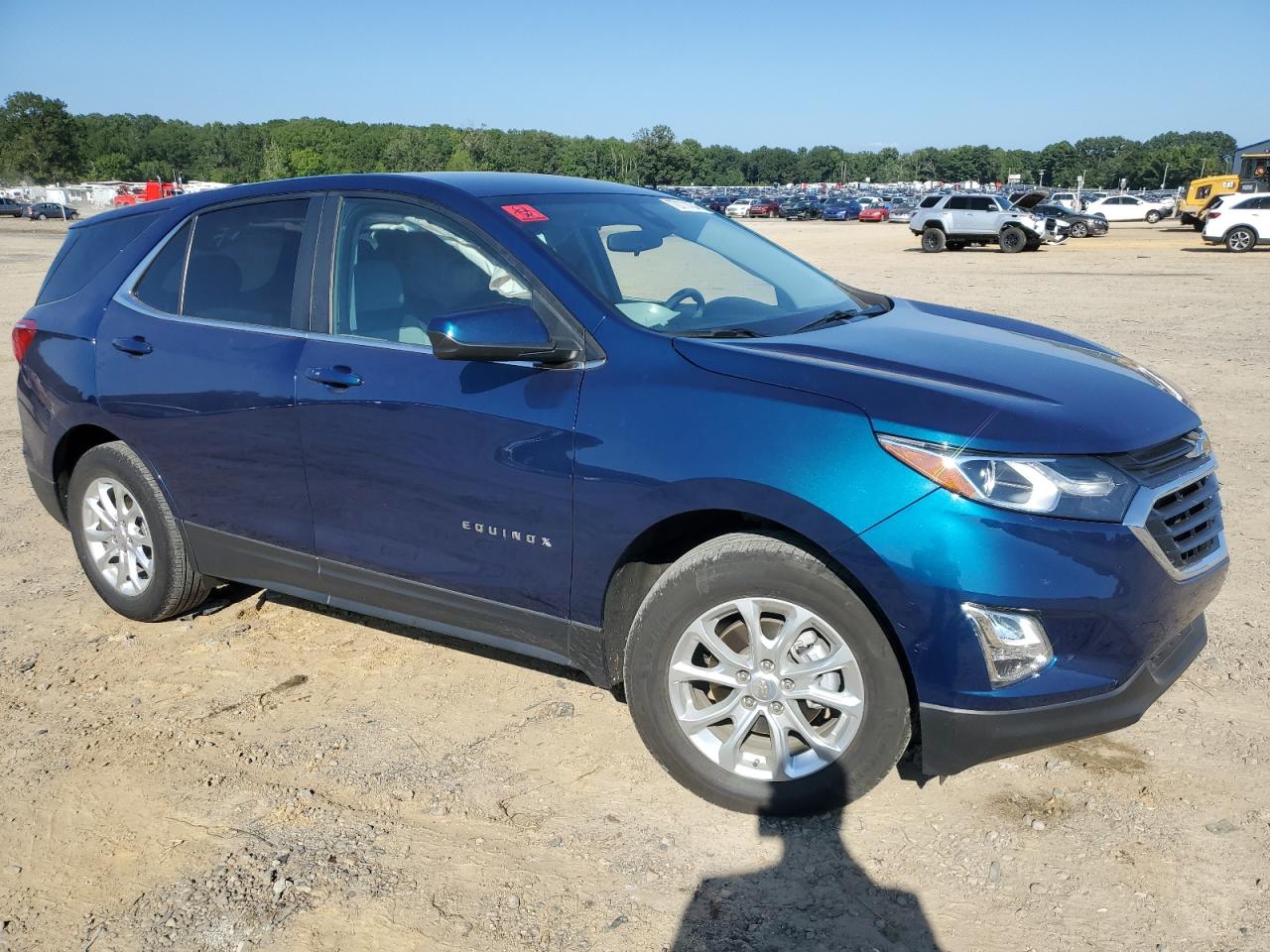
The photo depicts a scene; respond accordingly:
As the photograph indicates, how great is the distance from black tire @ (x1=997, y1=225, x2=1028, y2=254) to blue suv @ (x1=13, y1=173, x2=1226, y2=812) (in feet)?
102

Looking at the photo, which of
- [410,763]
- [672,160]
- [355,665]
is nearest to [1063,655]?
[410,763]

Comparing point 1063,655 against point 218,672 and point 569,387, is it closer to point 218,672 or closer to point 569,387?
point 569,387

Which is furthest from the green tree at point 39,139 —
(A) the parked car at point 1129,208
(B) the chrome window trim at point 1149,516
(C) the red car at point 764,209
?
(B) the chrome window trim at point 1149,516

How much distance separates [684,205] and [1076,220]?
39.6 meters

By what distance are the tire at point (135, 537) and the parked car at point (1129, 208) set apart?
57544 mm

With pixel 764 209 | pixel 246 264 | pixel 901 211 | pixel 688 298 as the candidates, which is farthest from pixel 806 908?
pixel 764 209

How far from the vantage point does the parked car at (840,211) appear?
70.1 meters

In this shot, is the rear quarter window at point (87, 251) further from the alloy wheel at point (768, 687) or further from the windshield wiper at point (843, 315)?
the alloy wheel at point (768, 687)

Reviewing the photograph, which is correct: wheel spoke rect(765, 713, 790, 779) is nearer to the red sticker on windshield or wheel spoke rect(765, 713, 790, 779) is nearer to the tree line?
the red sticker on windshield

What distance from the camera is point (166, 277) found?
4.34 m

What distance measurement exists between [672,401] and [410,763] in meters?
1.48

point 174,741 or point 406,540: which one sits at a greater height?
point 406,540

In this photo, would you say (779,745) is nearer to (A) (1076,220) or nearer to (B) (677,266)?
(B) (677,266)

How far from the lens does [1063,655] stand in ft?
8.99
